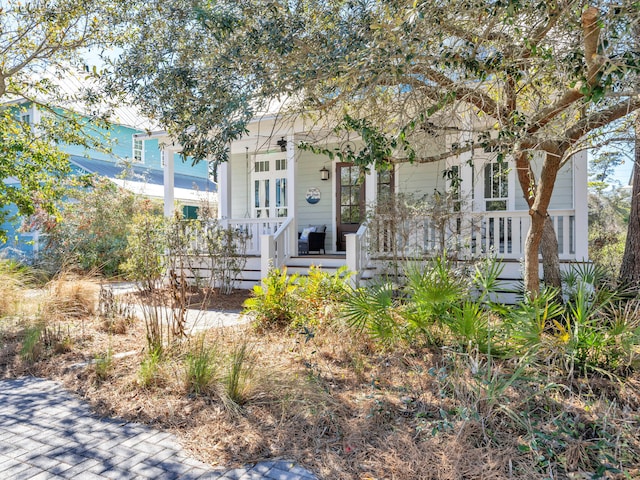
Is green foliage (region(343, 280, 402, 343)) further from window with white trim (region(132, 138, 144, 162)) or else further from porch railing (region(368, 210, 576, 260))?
window with white trim (region(132, 138, 144, 162))

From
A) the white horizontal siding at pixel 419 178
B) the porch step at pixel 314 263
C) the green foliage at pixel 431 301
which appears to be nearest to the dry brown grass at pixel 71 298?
the porch step at pixel 314 263

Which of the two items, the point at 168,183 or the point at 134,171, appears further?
the point at 134,171

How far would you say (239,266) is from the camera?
31.4ft

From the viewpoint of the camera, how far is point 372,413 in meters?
3.26

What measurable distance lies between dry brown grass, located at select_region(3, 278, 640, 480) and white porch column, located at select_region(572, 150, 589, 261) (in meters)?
4.57

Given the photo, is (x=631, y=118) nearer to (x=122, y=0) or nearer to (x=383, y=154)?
(x=383, y=154)

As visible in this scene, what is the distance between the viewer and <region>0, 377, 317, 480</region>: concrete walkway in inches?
104

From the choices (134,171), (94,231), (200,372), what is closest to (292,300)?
(200,372)

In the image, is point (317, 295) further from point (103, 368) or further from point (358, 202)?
point (358, 202)

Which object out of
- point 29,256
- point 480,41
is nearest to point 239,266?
point 480,41

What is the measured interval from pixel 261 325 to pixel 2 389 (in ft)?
9.09

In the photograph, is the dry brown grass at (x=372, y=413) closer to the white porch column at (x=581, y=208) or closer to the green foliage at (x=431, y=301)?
the green foliage at (x=431, y=301)

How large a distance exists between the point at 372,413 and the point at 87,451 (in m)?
1.93

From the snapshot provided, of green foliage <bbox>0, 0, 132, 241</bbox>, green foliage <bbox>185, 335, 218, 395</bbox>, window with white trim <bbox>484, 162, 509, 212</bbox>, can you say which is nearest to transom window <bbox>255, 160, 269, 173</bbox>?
green foliage <bbox>0, 0, 132, 241</bbox>
